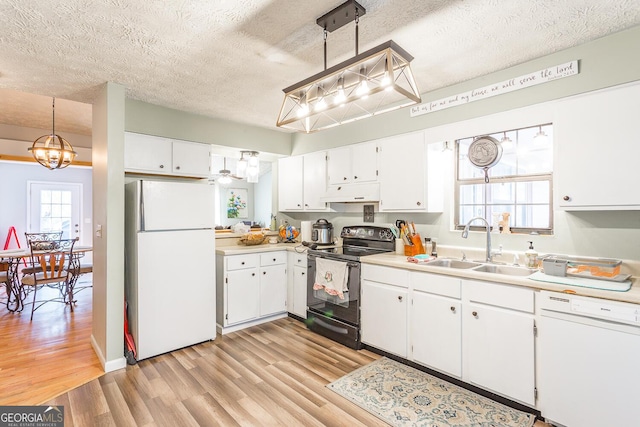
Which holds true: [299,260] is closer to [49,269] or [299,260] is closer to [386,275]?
[386,275]

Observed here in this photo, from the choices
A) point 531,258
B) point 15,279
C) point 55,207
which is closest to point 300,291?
point 531,258

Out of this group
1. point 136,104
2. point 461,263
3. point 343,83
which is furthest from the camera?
point 136,104

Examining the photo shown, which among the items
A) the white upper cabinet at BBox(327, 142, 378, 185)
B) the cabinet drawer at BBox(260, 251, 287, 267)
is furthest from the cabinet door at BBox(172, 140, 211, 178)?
the white upper cabinet at BBox(327, 142, 378, 185)

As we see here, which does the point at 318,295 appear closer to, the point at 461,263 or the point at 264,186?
the point at 461,263

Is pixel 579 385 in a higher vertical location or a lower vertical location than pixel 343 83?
lower

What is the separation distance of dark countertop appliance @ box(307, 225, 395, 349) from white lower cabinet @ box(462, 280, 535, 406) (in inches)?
42.1

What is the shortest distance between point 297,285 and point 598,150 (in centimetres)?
309

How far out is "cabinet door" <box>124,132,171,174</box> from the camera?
329cm

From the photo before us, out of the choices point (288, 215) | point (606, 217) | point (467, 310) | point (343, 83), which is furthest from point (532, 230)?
point (288, 215)

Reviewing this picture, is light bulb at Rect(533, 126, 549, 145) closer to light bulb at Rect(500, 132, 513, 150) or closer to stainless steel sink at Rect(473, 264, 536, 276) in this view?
light bulb at Rect(500, 132, 513, 150)

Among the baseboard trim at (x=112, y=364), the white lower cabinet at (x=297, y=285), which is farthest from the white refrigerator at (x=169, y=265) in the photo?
the white lower cabinet at (x=297, y=285)

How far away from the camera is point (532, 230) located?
2.72 meters

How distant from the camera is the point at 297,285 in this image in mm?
3947

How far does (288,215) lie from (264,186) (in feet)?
14.5
